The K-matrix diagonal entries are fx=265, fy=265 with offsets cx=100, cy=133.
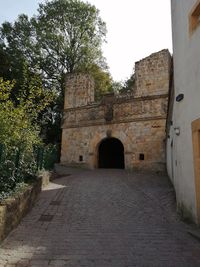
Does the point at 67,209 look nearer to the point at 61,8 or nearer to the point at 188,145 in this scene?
the point at 188,145

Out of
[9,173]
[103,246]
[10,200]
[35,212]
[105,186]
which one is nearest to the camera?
[103,246]

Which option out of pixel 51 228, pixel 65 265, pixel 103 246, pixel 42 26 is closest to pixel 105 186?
pixel 51 228

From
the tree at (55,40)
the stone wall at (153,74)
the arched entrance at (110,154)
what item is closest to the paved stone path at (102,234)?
the stone wall at (153,74)

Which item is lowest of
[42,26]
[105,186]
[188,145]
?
[105,186]

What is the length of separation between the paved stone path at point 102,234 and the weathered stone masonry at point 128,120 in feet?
18.8

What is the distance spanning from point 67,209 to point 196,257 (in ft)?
12.0

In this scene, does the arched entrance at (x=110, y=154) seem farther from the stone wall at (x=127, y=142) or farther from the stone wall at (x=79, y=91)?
the stone wall at (x=79, y=91)

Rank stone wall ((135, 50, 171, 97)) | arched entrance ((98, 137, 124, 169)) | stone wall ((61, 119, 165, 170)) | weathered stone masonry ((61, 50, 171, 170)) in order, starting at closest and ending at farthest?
1. stone wall ((61, 119, 165, 170))
2. weathered stone masonry ((61, 50, 171, 170))
3. stone wall ((135, 50, 171, 97))
4. arched entrance ((98, 137, 124, 169))

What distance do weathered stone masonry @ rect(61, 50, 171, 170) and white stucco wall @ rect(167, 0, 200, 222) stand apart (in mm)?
7673

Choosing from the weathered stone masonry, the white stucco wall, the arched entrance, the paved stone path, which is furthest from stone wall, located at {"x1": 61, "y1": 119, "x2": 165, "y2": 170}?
the white stucco wall

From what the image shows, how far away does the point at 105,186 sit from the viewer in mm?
9773

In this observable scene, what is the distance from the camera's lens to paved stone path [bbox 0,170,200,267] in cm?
380

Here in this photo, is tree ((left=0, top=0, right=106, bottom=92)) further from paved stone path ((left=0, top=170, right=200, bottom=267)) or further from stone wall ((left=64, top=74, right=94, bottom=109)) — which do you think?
paved stone path ((left=0, top=170, right=200, bottom=267))

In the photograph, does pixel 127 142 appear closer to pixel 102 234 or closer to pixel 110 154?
pixel 110 154
